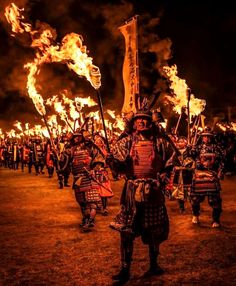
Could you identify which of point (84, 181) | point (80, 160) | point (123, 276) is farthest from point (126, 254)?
point (80, 160)

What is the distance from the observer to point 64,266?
5.83 m

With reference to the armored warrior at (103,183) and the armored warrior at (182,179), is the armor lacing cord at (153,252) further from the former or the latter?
the armored warrior at (103,183)

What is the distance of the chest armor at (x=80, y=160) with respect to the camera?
27.4 feet

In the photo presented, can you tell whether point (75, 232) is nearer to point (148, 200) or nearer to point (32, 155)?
point (148, 200)

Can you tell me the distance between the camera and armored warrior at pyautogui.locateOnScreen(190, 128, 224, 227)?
817cm

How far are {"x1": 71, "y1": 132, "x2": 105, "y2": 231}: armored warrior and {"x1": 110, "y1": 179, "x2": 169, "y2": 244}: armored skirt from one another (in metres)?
2.83

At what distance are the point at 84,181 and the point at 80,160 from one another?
40 centimetres

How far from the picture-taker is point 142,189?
17.4 feet

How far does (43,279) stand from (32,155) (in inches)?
706

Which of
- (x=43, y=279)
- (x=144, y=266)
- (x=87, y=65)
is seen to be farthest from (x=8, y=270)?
(x=87, y=65)

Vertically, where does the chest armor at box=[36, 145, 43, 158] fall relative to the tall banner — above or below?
below

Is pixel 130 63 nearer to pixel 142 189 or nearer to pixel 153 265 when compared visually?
pixel 142 189

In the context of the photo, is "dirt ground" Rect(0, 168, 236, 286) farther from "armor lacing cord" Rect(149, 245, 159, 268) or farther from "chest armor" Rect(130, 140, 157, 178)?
"chest armor" Rect(130, 140, 157, 178)

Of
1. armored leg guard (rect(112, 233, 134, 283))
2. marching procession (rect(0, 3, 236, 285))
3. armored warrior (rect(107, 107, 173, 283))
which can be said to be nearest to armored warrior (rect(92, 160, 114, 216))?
marching procession (rect(0, 3, 236, 285))
